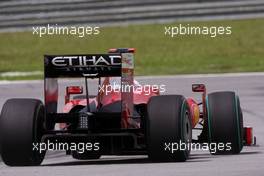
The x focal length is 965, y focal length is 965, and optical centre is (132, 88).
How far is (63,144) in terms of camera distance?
9.42 m

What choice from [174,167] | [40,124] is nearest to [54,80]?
[40,124]

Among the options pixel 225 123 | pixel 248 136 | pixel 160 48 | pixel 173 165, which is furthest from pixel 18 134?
pixel 160 48

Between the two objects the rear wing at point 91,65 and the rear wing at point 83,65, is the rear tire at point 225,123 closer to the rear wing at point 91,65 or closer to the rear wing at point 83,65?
the rear wing at point 91,65

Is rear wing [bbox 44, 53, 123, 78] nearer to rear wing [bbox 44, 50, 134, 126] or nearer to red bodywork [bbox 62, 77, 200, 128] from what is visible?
rear wing [bbox 44, 50, 134, 126]

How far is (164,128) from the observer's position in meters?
8.84

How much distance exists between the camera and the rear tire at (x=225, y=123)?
9.56 m

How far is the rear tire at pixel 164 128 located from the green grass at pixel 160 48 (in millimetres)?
12387

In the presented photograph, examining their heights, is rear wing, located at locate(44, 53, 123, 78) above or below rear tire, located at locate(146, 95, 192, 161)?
above

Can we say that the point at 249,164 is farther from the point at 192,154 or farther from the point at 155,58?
the point at 155,58

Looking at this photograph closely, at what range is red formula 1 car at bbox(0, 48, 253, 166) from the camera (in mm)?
8891

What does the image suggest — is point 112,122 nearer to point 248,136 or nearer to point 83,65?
point 83,65

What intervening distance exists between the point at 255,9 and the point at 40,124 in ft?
53.1

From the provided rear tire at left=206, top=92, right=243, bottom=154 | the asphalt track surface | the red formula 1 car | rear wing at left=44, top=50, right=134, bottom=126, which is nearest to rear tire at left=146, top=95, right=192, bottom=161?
the red formula 1 car

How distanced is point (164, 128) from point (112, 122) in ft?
2.73
